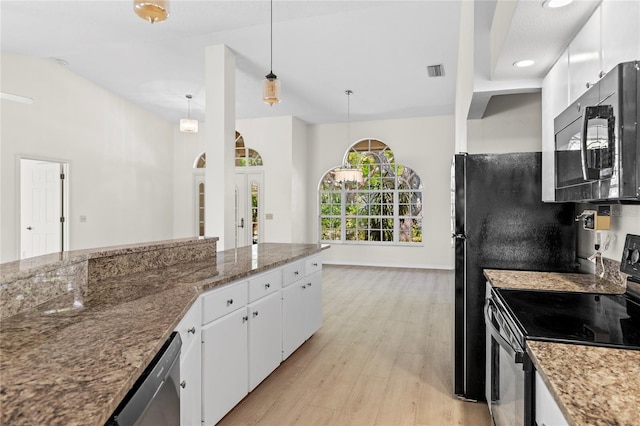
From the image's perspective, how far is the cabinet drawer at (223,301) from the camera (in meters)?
1.95

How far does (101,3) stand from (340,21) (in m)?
2.38

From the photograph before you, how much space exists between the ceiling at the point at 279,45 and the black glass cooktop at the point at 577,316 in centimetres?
123

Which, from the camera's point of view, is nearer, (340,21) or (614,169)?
(614,169)

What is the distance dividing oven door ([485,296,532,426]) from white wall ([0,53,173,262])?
5.95 meters

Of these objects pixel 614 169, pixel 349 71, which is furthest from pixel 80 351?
pixel 349 71

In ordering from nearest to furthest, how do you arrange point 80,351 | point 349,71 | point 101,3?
point 80,351
point 101,3
point 349,71

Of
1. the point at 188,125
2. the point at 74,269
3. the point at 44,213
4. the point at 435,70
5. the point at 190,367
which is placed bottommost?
the point at 190,367

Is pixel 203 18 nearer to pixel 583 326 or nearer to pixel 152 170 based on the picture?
pixel 583 326

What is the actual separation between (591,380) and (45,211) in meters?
7.16

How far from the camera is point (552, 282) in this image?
6.74 ft

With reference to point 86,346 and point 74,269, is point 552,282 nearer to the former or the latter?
point 86,346

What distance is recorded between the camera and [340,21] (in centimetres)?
421

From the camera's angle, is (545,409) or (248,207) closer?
(545,409)

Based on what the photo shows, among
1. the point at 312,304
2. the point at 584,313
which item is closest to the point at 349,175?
the point at 312,304
